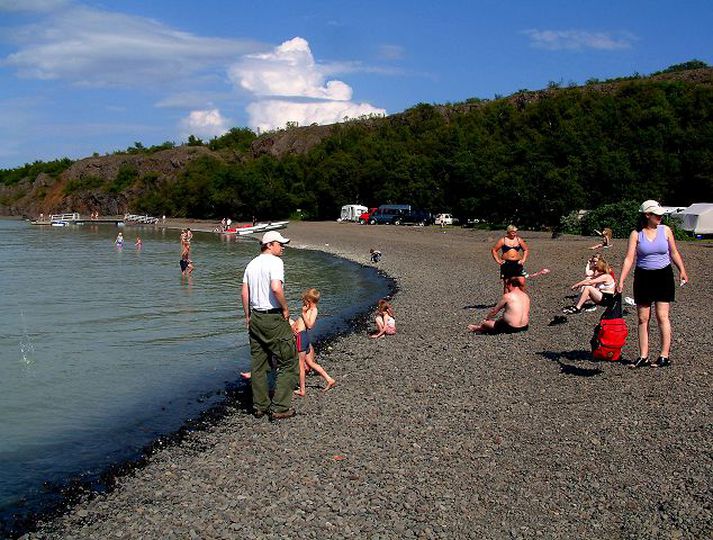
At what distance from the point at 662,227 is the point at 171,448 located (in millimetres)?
7111

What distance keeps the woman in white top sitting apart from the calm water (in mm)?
6225

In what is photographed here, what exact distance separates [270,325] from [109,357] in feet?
23.0

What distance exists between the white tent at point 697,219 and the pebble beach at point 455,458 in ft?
107

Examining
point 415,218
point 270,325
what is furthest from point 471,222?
point 270,325

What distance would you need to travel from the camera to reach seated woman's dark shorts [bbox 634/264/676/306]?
30.3 ft

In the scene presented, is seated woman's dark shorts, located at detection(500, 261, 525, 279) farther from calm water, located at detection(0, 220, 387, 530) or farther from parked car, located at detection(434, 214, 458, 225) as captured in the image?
parked car, located at detection(434, 214, 458, 225)

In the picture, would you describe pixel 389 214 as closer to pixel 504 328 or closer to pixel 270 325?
pixel 504 328

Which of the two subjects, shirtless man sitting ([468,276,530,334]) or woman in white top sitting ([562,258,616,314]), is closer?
shirtless man sitting ([468,276,530,334])

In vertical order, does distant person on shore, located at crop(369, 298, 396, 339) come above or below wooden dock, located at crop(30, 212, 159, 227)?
below

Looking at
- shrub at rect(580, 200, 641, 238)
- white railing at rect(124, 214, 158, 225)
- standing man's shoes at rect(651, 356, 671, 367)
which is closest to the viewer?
standing man's shoes at rect(651, 356, 671, 367)

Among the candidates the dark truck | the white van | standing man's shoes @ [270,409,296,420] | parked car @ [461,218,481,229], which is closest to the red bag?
standing man's shoes @ [270,409,296,420]

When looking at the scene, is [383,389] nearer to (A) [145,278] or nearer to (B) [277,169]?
(A) [145,278]

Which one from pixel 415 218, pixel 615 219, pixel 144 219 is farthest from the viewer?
pixel 144 219

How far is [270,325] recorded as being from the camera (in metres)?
8.62
